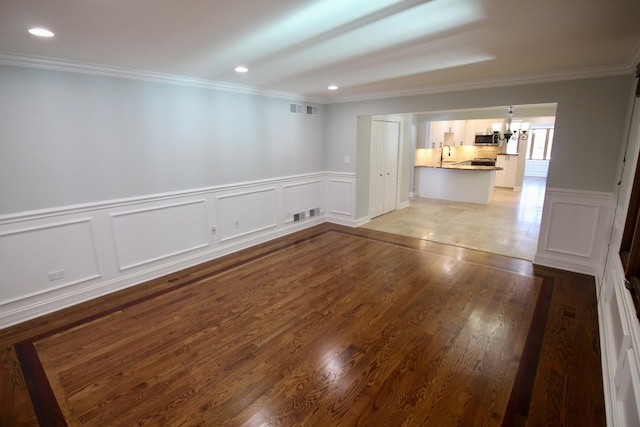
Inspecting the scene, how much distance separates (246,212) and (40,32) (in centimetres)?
304

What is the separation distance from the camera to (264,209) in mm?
5098

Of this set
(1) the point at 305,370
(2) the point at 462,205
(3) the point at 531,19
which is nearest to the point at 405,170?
(2) the point at 462,205

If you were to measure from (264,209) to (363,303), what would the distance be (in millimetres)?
2550

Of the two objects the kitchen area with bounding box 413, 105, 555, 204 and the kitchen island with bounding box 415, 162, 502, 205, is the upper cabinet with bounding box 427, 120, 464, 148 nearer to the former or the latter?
the kitchen area with bounding box 413, 105, 555, 204

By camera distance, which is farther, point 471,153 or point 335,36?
point 471,153

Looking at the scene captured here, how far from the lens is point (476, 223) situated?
20.2ft

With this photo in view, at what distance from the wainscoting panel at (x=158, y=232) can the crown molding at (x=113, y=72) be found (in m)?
1.46

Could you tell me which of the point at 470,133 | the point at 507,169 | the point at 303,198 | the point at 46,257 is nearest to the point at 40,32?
the point at 46,257

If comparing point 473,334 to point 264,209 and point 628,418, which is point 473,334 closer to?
point 628,418

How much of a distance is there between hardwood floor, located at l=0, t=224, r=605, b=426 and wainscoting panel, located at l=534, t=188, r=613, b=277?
245 mm

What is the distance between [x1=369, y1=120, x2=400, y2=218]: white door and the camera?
6.38 metres

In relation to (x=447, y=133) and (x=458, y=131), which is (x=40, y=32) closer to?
(x=447, y=133)

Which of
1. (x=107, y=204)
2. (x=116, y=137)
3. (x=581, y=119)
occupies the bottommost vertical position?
(x=107, y=204)

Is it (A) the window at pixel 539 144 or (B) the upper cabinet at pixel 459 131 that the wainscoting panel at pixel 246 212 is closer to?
(B) the upper cabinet at pixel 459 131
